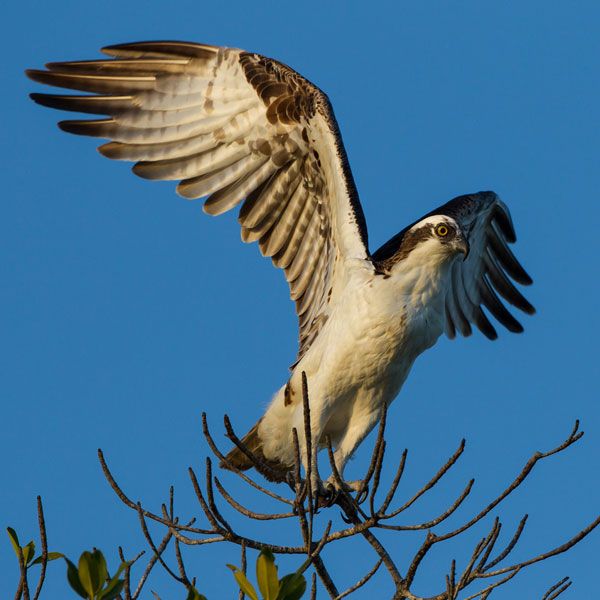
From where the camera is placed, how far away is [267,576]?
4.23m

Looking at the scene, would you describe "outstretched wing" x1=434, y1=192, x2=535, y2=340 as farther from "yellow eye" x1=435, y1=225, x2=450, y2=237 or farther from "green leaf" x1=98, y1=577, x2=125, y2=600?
"green leaf" x1=98, y1=577, x2=125, y2=600

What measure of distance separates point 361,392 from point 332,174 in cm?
158

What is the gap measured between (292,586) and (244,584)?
20 centimetres

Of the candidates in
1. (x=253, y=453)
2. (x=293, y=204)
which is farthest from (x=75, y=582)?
(x=293, y=204)

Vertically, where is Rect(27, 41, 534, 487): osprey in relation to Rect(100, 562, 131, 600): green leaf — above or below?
above

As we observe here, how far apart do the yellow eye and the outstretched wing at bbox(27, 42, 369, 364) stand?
0.80m

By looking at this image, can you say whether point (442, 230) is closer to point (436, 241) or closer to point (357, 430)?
point (436, 241)

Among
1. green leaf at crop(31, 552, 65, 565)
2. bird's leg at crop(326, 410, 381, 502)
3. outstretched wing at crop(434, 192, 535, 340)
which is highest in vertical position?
outstretched wing at crop(434, 192, 535, 340)

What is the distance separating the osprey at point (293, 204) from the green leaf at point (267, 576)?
3601 mm

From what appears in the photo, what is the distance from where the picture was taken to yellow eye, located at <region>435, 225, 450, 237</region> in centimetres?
816

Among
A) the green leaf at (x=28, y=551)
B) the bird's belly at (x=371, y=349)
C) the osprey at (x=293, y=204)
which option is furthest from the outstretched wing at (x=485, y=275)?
the green leaf at (x=28, y=551)

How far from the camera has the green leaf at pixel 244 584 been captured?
4.27 m

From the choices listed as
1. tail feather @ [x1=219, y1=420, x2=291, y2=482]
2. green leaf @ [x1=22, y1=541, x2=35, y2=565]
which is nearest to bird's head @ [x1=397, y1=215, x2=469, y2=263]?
tail feather @ [x1=219, y1=420, x2=291, y2=482]

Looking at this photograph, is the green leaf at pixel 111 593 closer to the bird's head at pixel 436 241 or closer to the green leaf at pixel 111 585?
the green leaf at pixel 111 585
